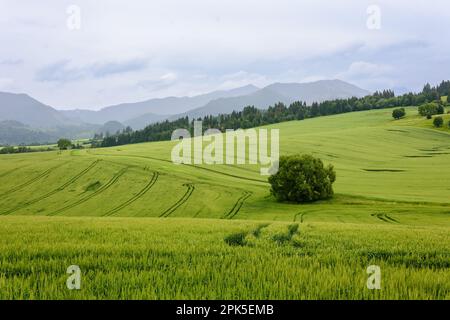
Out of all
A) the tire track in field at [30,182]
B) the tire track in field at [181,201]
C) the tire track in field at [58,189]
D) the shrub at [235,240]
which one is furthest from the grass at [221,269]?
the tire track in field at [30,182]

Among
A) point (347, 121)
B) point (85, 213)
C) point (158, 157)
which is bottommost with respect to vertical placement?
point (85, 213)

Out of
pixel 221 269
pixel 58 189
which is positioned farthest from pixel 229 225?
pixel 58 189

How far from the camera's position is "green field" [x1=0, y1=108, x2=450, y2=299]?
23.3 ft

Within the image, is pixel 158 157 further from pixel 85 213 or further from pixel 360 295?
pixel 360 295

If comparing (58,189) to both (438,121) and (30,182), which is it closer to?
(30,182)

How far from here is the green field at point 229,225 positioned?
709 centimetres

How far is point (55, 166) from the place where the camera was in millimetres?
95688

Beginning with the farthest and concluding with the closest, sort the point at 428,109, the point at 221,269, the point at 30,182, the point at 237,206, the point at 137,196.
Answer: the point at 428,109 → the point at 30,182 → the point at 137,196 → the point at 237,206 → the point at 221,269

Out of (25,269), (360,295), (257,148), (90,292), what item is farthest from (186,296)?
(257,148)

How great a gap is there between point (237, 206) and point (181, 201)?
Result: 32.8 ft

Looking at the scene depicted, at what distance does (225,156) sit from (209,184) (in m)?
28.5

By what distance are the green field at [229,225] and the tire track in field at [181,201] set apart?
186 millimetres

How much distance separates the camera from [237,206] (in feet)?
193

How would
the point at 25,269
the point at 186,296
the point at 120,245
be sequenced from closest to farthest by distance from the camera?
the point at 186,296, the point at 25,269, the point at 120,245
